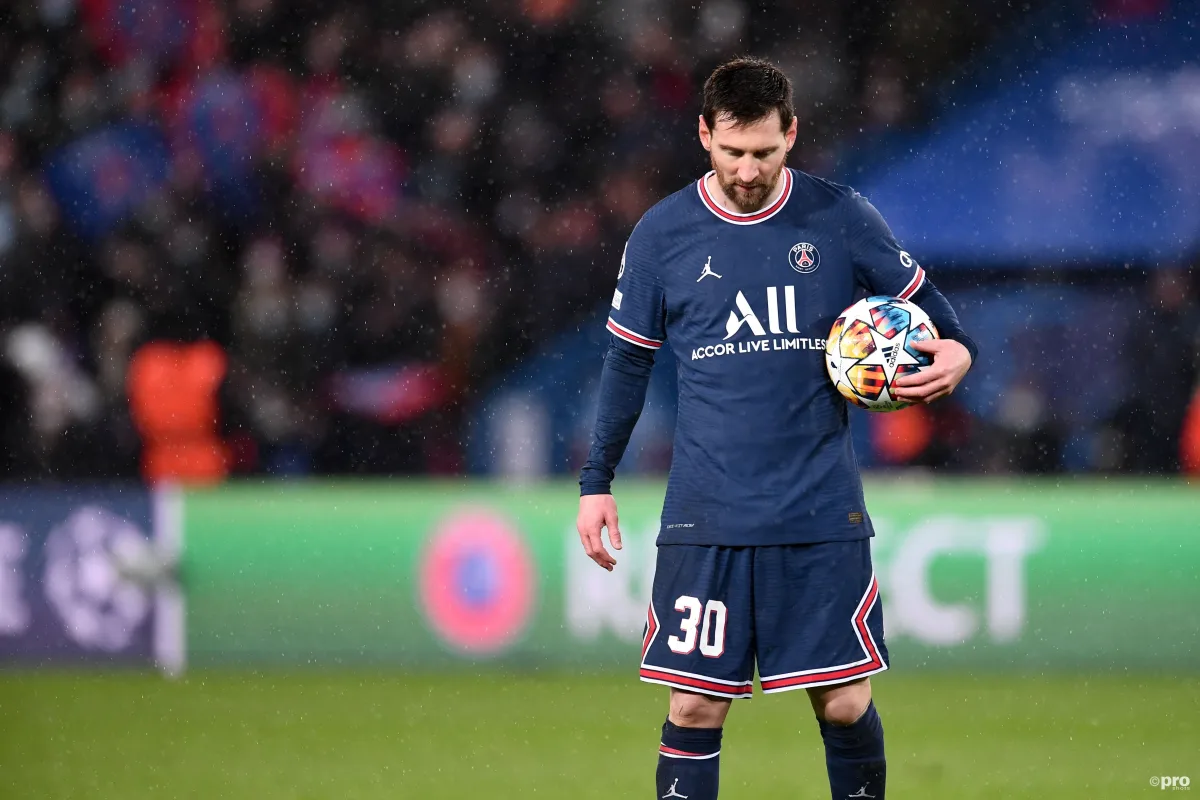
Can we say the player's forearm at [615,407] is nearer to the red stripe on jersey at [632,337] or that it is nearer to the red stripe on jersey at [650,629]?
the red stripe on jersey at [632,337]

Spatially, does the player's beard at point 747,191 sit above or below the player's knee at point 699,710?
above

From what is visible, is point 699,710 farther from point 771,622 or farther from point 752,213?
point 752,213

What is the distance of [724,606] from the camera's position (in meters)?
4.08

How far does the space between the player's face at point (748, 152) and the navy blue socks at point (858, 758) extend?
130 cm

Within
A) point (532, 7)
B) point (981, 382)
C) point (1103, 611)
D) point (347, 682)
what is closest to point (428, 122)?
point (532, 7)

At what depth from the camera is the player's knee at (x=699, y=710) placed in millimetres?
4094

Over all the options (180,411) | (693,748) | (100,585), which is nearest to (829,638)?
(693,748)

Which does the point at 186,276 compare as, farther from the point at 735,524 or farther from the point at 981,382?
the point at 735,524

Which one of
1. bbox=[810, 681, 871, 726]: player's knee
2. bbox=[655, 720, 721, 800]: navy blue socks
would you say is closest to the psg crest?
bbox=[810, 681, 871, 726]: player's knee

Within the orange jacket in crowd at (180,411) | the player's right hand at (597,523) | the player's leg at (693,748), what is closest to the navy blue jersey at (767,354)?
the player's right hand at (597,523)

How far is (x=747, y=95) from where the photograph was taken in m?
3.95

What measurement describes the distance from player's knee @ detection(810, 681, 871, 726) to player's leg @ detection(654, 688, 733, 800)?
24cm

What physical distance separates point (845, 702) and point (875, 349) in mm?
855

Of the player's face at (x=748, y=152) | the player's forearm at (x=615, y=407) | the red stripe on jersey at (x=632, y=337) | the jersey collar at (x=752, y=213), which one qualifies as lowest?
the player's forearm at (x=615, y=407)
